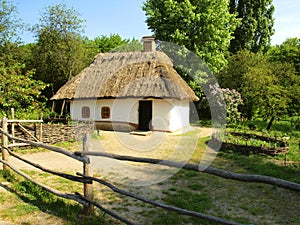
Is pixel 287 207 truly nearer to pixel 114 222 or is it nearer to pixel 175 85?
pixel 114 222

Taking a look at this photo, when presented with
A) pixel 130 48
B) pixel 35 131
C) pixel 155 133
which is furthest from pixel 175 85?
pixel 130 48

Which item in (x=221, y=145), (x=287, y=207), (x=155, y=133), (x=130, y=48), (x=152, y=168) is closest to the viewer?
(x=287, y=207)

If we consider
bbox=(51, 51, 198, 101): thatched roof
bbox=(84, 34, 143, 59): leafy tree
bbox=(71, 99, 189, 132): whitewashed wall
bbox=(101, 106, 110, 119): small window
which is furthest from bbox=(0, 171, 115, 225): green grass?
bbox=(84, 34, 143, 59): leafy tree

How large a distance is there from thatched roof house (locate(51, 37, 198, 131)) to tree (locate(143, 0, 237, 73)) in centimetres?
323

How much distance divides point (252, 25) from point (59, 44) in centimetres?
1820

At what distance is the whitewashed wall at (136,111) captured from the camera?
14.5m

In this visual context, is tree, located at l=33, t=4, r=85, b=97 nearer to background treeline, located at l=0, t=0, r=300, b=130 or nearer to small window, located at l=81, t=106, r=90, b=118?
background treeline, located at l=0, t=0, r=300, b=130

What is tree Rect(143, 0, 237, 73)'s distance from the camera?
1897 centimetres

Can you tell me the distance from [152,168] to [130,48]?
28457 millimetres

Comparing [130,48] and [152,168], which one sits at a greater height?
[130,48]

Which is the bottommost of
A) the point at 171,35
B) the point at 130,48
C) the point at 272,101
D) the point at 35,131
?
the point at 35,131

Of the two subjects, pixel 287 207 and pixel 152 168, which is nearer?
pixel 287 207

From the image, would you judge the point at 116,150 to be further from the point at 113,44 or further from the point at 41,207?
the point at 113,44

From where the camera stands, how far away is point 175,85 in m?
14.7
